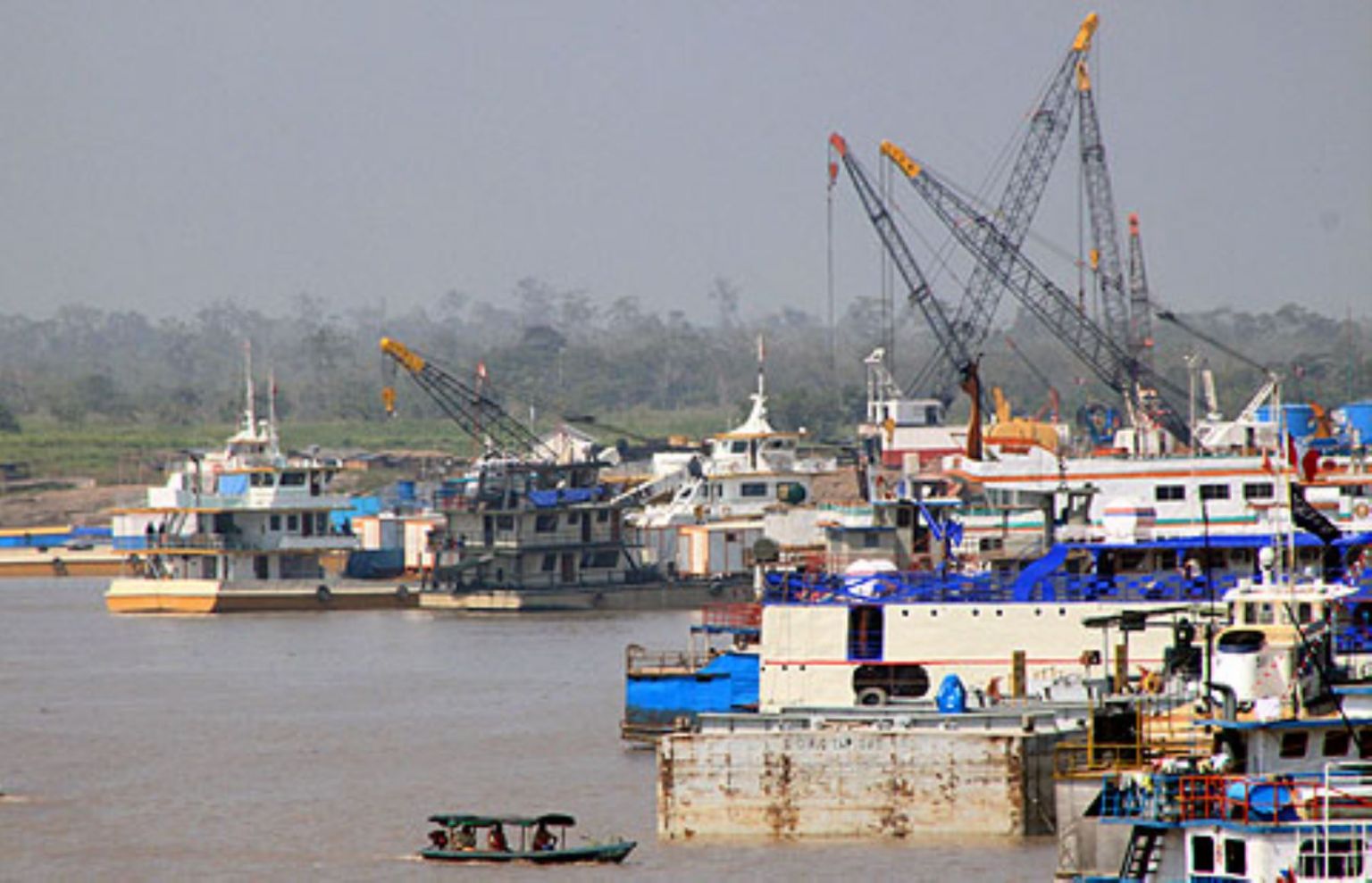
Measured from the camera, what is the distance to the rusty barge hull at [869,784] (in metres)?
36.8

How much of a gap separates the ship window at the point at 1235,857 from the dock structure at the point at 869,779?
381 inches

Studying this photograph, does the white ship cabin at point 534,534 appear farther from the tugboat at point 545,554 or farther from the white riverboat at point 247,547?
the white riverboat at point 247,547

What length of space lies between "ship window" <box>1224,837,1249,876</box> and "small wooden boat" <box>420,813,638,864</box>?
12385 millimetres

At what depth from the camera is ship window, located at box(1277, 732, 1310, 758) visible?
93.1ft

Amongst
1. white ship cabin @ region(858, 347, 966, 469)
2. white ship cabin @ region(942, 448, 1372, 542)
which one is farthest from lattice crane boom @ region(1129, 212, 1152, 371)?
white ship cabin @ region(942, 448, 1372, 542)

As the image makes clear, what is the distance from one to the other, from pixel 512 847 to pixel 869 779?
20.1ft

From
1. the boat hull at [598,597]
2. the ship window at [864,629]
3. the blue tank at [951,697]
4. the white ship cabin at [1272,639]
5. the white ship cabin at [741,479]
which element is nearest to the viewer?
the white ship cabin at [1272,639]

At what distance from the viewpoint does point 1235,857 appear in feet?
88.7

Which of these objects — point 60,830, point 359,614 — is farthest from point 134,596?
point 60,830

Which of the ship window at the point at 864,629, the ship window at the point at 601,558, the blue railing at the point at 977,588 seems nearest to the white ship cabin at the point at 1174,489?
the blue railing at the point at 977,588

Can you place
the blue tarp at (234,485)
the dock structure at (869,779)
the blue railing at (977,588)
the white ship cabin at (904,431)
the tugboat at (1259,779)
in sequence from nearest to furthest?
the tugboat at (1259,779)
the dock structure at (869,779)
the blue railing at (977,588)
the blue tarp at (234,485)
the white ship cabin at (904,431)

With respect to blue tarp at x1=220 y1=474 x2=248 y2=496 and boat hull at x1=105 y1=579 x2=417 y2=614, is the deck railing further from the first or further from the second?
blue tarp at x1=220 y1=474 x2=248 y2=496

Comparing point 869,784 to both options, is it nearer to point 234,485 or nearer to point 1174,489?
point 1174,489

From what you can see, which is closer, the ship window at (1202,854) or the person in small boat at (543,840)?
the ship window at (1202,854)
